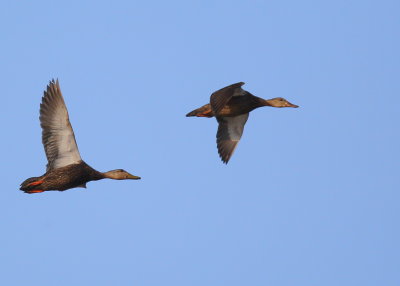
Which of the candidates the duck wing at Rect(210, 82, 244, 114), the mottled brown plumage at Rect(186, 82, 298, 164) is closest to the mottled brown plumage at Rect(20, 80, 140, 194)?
the duck wing at Rect(210, 82, 244, 114)

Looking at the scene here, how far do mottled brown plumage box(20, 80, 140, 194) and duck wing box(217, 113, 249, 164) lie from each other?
4478 mm

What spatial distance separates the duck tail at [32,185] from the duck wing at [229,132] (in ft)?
17.5

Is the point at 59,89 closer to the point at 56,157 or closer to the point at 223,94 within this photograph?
the point at 56,157

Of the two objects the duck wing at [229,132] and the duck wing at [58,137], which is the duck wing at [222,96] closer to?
the duck wing at [229,132]

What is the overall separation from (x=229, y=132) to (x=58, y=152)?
203 inches

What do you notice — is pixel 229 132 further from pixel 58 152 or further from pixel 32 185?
pixel 32 185

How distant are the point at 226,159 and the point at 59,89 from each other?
4942mm

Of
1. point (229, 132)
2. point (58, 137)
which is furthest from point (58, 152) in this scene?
point (229, 132)

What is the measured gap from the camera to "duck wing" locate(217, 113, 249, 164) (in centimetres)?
2394

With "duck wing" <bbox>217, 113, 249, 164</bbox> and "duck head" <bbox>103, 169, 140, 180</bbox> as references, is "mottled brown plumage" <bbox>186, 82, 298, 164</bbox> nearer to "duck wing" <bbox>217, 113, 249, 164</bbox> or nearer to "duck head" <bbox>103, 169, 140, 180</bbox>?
"duck wing" <bbox>217, 113, 249, 164</bbox>

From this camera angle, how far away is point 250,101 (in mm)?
23578

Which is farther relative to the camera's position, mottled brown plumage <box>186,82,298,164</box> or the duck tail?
mottled brown plumage <box>186,82,298,164</box>

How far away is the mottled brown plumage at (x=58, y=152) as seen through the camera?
20.2m

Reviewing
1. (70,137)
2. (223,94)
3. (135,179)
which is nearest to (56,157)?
(70,137)
